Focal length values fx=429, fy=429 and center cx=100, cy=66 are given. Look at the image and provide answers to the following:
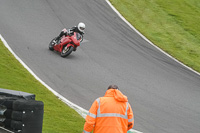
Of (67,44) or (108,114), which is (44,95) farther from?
(108,114)

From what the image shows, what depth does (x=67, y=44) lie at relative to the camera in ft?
53.6

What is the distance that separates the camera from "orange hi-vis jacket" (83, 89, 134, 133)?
6883 millimetres

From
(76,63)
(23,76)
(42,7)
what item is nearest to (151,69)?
(76,63)

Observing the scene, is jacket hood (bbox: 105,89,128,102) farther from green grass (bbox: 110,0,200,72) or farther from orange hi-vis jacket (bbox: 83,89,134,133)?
green grass (bbox: 110,0,200,72)

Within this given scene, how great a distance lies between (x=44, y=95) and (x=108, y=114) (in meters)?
5.35

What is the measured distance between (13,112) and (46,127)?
5.87ft

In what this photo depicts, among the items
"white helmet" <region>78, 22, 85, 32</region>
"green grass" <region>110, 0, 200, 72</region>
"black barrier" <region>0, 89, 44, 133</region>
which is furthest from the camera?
"green grass" <region>110, 0, 200, 72</region>

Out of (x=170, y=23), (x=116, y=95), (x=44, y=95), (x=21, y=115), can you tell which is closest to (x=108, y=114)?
(x=116, y=95)

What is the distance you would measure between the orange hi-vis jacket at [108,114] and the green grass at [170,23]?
411 inches

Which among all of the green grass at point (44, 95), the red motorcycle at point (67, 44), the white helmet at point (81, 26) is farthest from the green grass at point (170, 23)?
the green grass at point (44, 95)

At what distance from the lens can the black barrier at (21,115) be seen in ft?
24.0

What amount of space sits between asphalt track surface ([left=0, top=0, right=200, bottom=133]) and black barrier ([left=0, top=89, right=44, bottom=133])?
4.59 metres

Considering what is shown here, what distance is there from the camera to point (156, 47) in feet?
60.2

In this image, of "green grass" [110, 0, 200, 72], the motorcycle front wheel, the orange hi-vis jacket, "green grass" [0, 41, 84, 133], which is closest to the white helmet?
the motorcycle front wheel
